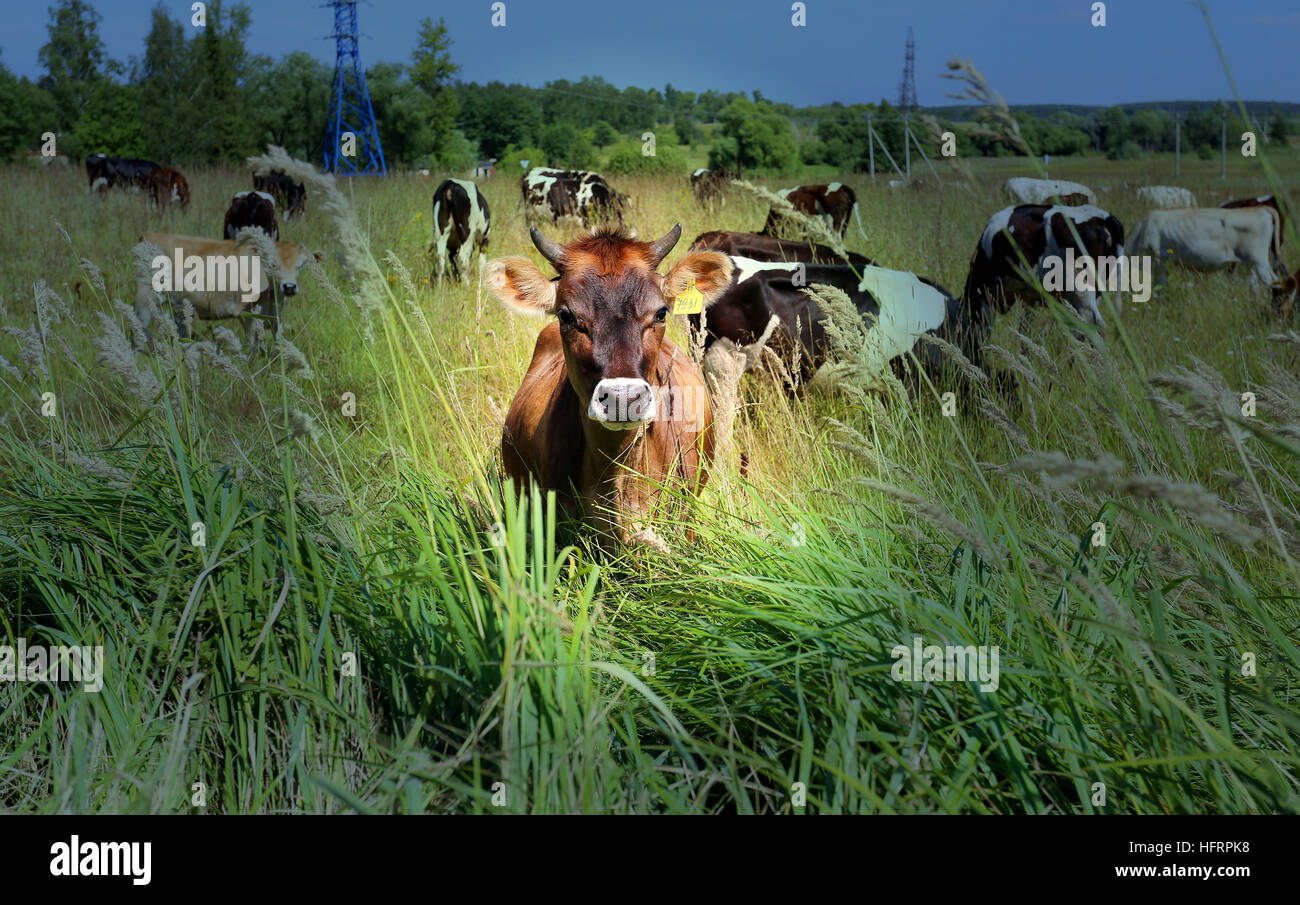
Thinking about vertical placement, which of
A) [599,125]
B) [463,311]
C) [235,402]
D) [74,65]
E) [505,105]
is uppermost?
[74,65]

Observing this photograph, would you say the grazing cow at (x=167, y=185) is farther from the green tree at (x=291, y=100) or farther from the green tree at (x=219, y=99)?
the green tree at (x=291, y=100)

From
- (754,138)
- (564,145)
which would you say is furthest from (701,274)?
(754,138)

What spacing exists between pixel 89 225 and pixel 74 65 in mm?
52643

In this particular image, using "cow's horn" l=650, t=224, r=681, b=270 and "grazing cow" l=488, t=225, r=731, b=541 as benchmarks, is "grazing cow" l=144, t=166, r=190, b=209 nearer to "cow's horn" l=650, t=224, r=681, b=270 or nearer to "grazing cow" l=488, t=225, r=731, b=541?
"grazing cow" l=488, t=225, r=731, b=541

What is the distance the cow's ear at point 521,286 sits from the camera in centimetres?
367

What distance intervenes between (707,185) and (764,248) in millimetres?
11324

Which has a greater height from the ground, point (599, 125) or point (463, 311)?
point (599, 125)

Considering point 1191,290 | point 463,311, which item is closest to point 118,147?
point 463,311

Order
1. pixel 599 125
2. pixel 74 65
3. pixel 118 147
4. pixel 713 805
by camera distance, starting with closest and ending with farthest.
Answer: pixel 713 805 → pixel 599 125 → pixel 118 147 → pixel 74 65

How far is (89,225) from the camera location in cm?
1327

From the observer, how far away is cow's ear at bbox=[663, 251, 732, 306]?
12.6 ft

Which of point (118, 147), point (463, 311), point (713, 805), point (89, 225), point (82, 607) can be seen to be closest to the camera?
point (713, 805)

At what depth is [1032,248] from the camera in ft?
26.2
